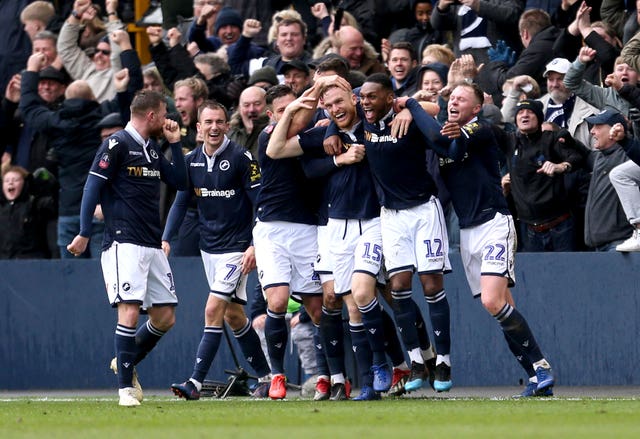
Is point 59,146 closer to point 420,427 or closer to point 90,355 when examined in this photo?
point 90,355

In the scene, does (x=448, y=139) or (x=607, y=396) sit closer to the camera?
(x=448, y=139)

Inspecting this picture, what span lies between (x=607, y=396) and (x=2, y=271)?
7.33m

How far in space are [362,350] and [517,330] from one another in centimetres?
134

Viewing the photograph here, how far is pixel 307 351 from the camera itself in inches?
579

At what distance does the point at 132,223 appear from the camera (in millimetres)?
12547

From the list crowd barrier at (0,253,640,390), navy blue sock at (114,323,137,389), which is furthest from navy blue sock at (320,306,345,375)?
crowd barrier at (0,253,640,390)

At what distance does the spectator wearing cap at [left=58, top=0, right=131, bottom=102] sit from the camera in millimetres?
19656

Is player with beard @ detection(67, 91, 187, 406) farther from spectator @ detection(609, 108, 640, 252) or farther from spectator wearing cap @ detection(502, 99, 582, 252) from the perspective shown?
spectator @ detection(609, 108, 640, 252)

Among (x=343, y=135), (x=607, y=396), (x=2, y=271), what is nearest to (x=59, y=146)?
(x=2, y=271)

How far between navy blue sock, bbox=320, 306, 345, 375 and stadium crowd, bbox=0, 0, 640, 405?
2 cm

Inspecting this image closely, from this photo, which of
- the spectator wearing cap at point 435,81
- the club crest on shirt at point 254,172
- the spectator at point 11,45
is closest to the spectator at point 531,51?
the spectator wearing cap at point 435,81

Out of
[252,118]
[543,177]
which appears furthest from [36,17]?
[543,177]

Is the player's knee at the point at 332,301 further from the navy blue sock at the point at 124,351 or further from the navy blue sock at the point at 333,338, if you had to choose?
the navy blue sock at the point at 124,351

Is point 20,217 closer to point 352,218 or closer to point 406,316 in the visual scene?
point 352,218
